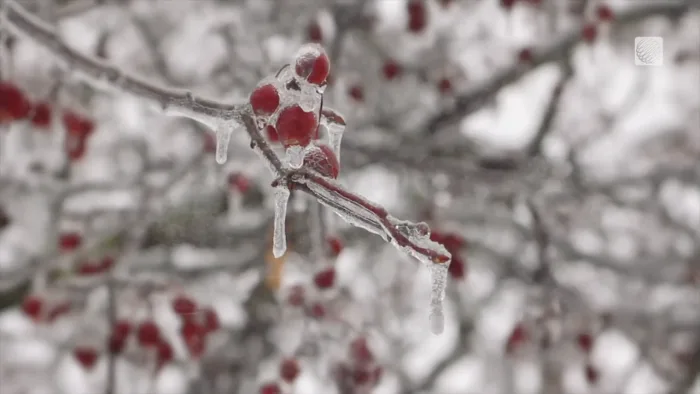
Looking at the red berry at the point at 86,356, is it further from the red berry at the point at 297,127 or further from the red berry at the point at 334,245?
the red berry at the point at 297,127

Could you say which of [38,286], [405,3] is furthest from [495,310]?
[38,286]

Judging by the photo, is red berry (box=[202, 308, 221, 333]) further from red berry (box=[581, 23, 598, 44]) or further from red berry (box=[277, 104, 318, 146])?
red berry (box=[581, 23, 598, 44])

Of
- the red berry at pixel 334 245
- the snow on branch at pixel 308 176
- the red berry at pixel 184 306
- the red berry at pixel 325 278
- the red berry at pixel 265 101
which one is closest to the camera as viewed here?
the snow on branch at pixel 308 176

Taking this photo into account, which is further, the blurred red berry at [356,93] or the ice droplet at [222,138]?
the blurred red berry at [356,93]

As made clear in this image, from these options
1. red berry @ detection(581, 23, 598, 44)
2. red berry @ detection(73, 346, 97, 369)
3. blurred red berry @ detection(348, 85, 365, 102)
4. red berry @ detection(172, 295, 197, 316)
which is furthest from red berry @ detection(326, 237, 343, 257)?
red berry @ detection(581, 23, 598, 44)

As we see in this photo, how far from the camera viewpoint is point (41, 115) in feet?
6.45

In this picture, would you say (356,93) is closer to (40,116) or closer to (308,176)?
(40,116)

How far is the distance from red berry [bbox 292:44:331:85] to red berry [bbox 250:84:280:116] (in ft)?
0.16

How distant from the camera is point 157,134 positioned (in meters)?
3.13

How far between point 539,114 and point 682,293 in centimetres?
141

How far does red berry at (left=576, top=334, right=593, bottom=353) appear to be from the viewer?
99.6 inches

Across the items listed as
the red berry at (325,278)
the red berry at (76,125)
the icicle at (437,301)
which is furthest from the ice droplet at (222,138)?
the red berry at (76,125)

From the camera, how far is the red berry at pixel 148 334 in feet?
6.89

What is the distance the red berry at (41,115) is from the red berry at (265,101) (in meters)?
1.60
